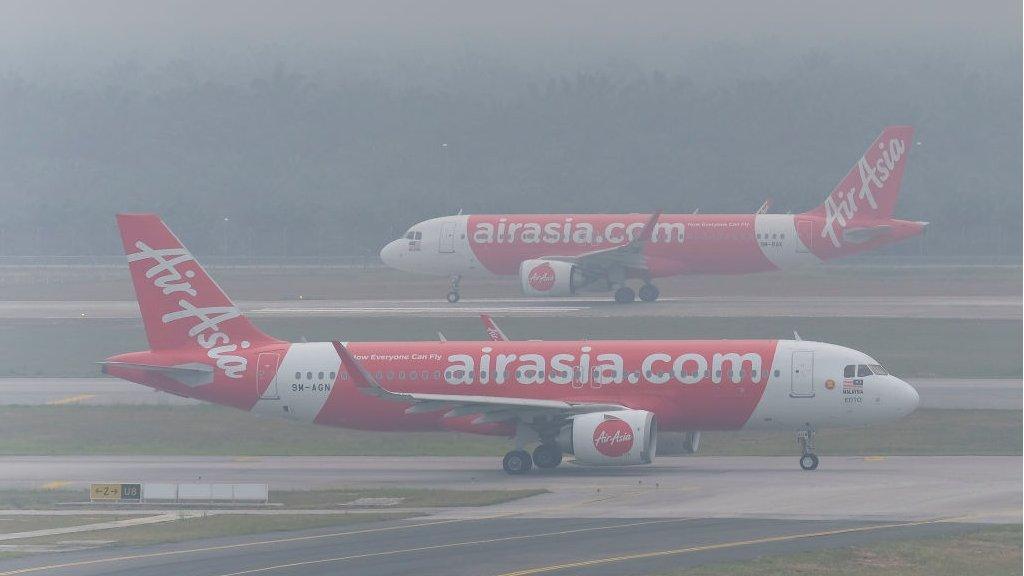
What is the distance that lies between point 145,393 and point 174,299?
14366 millimetres

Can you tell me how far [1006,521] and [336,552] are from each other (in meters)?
14.1

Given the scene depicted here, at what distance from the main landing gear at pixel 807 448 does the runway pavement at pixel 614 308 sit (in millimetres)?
33332

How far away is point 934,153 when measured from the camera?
182m

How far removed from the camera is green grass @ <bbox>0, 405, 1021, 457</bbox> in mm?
43500

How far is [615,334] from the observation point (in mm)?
68188

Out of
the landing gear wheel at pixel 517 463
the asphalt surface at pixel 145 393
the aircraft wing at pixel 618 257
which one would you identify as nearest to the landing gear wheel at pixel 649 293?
the aircraft wing at pixel 618 257

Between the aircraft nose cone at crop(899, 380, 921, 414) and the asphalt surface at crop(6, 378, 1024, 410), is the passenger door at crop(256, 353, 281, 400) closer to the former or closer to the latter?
the asphalt surface at crop(6, 378, 1024, 410)

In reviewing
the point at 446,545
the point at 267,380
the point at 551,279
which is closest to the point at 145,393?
the point at 267,380

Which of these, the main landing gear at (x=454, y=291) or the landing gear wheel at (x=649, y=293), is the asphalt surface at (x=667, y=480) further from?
the landing gear wheel at (x=649, y=293)

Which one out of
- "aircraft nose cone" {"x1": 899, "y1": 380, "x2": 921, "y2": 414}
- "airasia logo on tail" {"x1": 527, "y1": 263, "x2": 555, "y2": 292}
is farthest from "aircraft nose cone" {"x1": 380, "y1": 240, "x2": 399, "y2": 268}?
"aircraft nose cone" {"x1": 899, "y1": 380, "x2": 921, "y2": 414}

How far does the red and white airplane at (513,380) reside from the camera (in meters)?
39.7

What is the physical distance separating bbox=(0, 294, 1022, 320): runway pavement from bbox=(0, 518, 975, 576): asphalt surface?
43.5 meters

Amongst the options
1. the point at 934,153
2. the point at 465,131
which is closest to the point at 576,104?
the point at 465,131

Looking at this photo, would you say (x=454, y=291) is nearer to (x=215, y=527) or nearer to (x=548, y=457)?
(x=548, y=457)
